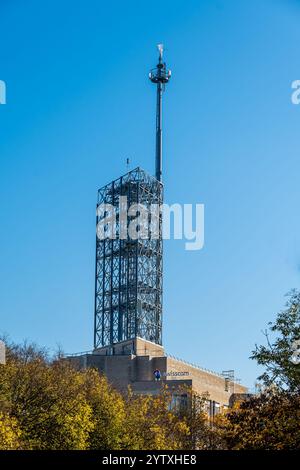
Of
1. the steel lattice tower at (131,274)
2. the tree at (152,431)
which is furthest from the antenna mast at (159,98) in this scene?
the tree at (152,431)

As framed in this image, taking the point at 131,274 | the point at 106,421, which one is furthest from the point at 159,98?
the point at 106,421

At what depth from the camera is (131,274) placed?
395ft

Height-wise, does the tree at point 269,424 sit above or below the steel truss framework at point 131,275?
below

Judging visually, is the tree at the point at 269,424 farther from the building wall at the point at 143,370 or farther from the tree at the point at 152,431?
the building wall at the point at 143,370

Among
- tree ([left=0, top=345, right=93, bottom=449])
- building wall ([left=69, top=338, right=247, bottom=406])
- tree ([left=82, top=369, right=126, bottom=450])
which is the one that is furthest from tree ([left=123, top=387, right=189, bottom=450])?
building wall ([left=69, top=338, right=247, bottom=406])

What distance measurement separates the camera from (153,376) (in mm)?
109312

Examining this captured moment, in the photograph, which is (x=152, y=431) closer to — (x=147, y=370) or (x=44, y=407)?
(x=44, y=407)

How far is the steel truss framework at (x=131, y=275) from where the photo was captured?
120125 millimetres

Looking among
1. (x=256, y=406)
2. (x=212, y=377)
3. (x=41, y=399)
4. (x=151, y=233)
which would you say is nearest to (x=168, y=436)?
(x=41, y=399)

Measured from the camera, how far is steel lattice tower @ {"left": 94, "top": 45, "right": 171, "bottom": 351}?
4729 inches

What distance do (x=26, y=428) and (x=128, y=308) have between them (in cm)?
6188

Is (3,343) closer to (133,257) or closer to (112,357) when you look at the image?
(112,357)

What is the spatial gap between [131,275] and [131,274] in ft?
0.46

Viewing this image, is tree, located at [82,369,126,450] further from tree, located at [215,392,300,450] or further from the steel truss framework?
the steel truss framework
